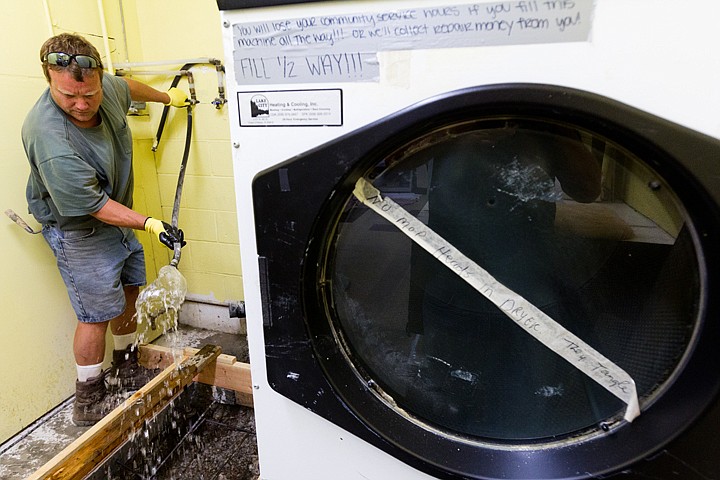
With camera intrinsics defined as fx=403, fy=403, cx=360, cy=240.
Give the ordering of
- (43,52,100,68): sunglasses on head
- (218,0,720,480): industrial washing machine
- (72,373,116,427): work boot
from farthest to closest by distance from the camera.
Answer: (72,373,116,427): work boot < (43,52,100,68): sunglasses on head < (218,0,720,480): industrial washing machine

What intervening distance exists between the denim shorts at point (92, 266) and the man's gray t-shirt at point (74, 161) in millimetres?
45

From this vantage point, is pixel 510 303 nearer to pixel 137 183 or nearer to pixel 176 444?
pixel 176 444

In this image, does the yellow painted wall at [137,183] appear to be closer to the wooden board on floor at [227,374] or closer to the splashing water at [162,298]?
the splashing water at [162,298]

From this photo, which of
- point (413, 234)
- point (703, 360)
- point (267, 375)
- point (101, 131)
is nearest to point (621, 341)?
point (703, 360)

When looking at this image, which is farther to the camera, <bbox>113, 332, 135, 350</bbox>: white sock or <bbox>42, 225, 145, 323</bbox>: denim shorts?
<bbox>113, 332, 135, 350</bbox>: white sock

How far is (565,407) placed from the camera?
56 cm

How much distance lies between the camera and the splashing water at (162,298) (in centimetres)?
174

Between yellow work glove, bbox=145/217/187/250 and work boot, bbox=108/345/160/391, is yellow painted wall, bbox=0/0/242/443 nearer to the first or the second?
work boot, bbox=108/345/160/391

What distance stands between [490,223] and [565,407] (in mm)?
282

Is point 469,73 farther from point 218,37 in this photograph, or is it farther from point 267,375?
point 218,37

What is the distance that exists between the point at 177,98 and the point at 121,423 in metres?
1.15

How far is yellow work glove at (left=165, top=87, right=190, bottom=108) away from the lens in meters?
1.56

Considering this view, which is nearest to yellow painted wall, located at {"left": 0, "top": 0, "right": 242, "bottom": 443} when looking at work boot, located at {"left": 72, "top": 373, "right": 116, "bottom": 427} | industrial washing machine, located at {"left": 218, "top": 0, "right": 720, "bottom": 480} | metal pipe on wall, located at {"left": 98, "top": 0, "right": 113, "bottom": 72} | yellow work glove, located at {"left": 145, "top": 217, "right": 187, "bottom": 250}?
metal pipe on wall, located at {"left": 98, "top": 0, "right": 113, "bottom": 72}

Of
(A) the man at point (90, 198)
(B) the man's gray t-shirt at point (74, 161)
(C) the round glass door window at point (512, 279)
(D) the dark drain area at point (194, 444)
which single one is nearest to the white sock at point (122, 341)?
(A) the man at point (90, 198)
